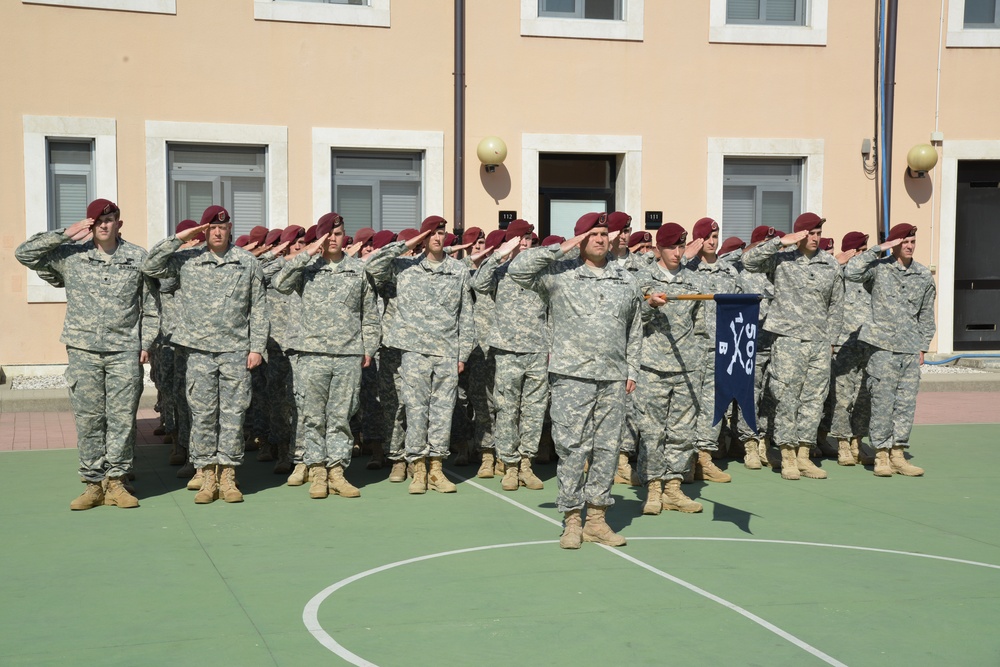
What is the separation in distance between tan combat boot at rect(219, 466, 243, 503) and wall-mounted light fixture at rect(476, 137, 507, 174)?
783 cm

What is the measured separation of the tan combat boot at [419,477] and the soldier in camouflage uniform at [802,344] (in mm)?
3187

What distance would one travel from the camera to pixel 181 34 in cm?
1506

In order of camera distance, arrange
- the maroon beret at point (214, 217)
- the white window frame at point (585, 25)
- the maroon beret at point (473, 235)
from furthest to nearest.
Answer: the white window frame at point (585, 25), the maroon beret at point (473, 235), the maroon beret at point (214, 217)

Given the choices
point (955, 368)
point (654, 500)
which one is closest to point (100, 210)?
point (654, 500)

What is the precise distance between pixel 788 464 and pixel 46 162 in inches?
395

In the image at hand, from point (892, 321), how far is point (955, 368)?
8.00 metres

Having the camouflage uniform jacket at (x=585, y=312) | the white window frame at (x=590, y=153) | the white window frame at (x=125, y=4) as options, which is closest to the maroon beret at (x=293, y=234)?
the camouflage uniform jacket at (x=585, y=312)

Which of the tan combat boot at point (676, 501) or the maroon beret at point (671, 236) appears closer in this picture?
the tan combat boot at point (676, 501)

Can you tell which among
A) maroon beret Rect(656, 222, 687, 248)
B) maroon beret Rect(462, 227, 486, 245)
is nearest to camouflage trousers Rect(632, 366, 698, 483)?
maroon beret Rect(656, 222, 687, 248)

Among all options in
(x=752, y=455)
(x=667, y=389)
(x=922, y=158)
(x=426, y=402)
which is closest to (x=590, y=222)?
(x=667, y=389)

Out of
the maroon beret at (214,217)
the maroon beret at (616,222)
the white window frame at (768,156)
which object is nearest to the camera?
the maroon beret at (616,222)

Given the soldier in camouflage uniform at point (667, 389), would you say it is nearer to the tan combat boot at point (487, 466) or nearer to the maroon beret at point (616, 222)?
the maroon beret at point (616, 222)

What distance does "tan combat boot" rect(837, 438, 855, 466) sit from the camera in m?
→ 10.8

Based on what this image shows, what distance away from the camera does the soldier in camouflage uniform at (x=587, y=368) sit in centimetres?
735
